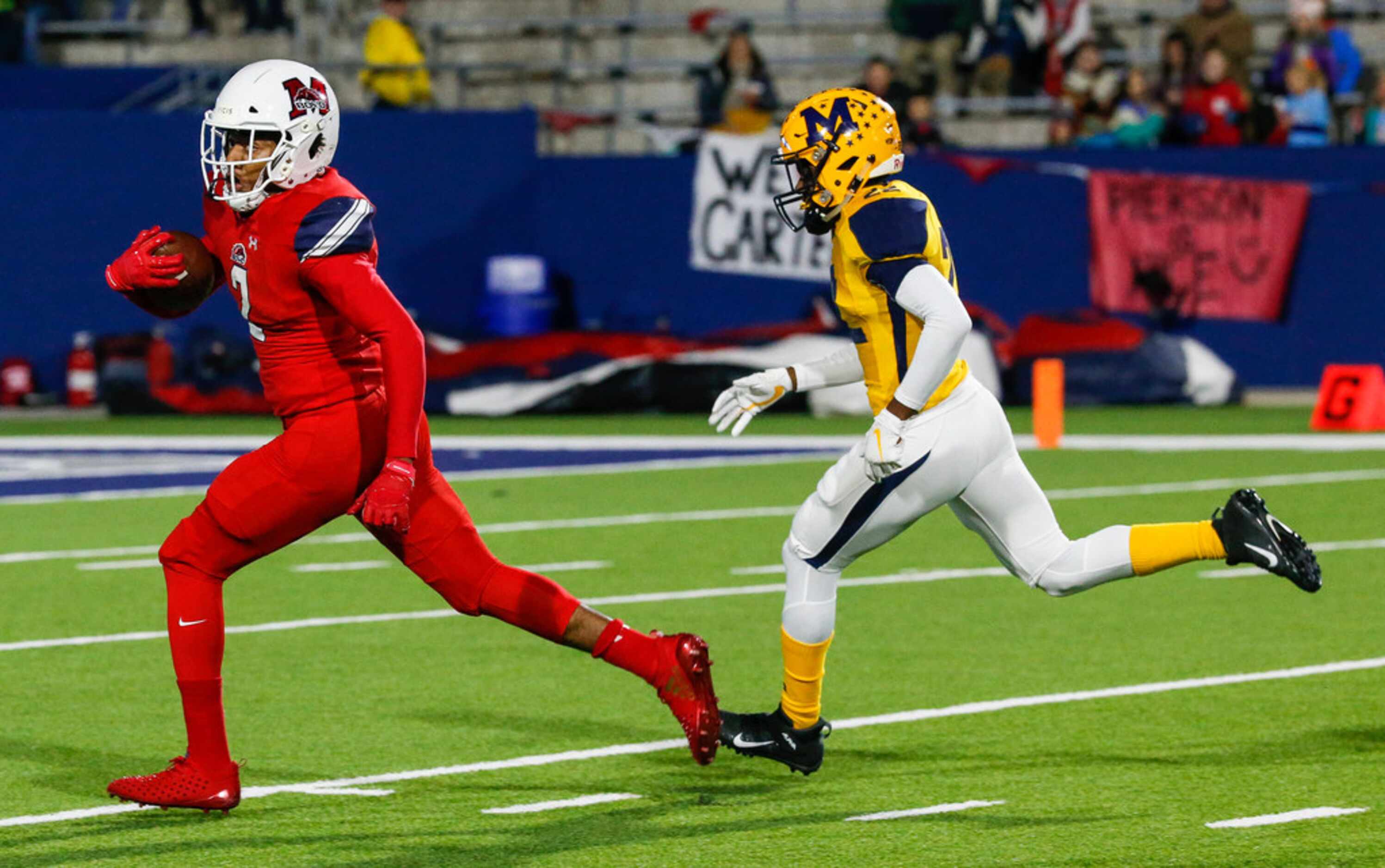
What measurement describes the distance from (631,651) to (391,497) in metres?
0.93

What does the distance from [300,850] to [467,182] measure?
16436 millimetres

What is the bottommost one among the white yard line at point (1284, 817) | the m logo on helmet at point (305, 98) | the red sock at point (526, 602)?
the white yard line at point (1284, 817)

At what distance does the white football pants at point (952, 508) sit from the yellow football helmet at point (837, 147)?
600mm

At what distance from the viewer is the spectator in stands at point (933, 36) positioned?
2130cm

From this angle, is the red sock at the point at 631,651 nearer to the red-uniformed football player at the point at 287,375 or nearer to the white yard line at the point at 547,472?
the red-uniformed football player at the point at 287,375

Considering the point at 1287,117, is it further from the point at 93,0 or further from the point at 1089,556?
the point at 1089,556

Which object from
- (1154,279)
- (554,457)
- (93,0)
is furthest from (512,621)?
(93,0)

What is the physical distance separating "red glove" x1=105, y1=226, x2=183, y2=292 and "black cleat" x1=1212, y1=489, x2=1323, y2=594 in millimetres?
2692

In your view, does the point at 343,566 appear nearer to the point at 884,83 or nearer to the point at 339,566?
the point at 339,566

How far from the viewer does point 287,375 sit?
227 inches

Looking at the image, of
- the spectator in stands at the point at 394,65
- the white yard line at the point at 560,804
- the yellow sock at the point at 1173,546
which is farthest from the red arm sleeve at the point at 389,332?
the spectator in stands at the point at 394,65

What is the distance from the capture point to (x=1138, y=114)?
66.6ft

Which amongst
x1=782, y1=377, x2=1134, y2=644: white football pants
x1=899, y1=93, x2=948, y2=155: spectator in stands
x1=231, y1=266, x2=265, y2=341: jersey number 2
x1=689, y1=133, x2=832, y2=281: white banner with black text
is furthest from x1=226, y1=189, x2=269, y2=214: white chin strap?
x1=899, y1=93, x2=948, y2=155: spectator in stands

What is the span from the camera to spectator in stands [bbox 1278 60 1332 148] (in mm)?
20047
